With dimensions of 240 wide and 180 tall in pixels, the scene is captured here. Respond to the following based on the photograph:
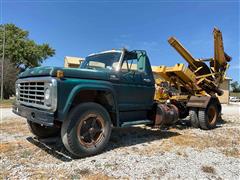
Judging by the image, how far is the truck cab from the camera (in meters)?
4.38

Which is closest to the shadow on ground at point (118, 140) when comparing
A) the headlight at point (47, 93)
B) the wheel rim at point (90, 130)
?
the wheel rim at point (90, 130)

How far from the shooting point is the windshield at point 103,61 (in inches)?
229

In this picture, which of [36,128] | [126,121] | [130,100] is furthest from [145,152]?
[36,128]

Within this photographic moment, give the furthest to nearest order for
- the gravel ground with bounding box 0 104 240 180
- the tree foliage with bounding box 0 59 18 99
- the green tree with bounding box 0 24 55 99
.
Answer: the green tree with bounding box 0 24 55 99
the tree foliage with bounding box 0 59 18 99
the gravel ground with bounding box 0 104 240 180

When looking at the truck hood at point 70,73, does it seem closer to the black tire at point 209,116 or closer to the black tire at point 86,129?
the black tire at point 86,129

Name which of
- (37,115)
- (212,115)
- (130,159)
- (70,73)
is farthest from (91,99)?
(212,115)

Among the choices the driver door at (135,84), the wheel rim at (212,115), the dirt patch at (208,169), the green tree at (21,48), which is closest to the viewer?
the dirt patch at (208,169)

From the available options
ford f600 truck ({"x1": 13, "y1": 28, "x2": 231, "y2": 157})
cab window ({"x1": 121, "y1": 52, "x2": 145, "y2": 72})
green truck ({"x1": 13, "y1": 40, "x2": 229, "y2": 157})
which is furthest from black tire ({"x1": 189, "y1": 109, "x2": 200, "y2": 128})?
cab window ({"x1": 121, "y1": 52, "x2": 145, "y2": 72})

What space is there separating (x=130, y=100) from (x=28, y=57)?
39.1 meters

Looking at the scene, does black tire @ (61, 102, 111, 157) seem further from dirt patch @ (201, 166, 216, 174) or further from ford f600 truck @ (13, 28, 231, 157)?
dirt patch @ (201, 166, 216, 174)

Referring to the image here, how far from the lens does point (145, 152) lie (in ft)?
16.8

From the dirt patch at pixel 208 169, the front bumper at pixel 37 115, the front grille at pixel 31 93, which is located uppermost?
the front grille at pixel 31 93

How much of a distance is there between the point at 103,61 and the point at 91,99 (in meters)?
1.27

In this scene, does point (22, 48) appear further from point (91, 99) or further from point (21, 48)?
point (91, 99)
